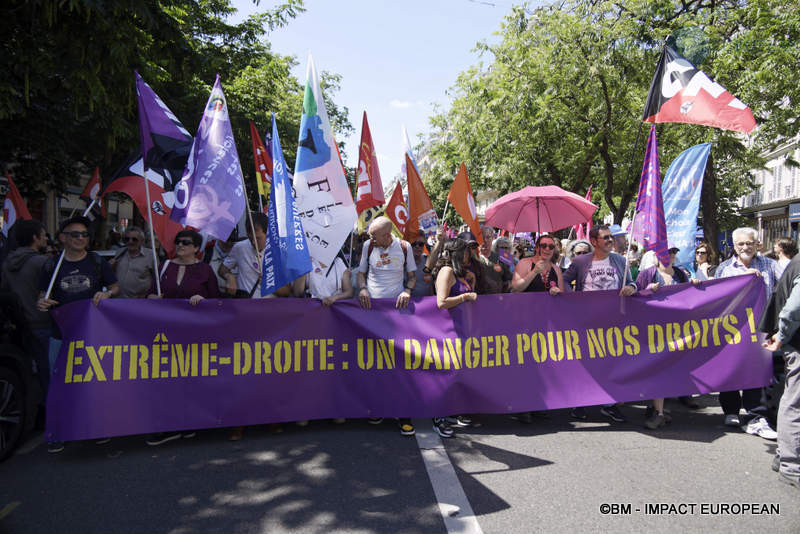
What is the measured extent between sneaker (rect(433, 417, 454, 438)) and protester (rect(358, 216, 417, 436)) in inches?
12.5

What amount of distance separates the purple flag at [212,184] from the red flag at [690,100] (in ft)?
14.7

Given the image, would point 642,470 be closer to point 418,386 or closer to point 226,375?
point 418,386

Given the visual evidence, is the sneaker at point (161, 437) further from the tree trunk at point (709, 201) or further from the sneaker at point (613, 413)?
the tree trunk at point (709, 201)

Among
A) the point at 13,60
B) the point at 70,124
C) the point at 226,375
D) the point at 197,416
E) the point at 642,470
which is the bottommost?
the point at 642,470

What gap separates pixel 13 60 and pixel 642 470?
7.68m

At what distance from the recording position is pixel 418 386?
4844 mm

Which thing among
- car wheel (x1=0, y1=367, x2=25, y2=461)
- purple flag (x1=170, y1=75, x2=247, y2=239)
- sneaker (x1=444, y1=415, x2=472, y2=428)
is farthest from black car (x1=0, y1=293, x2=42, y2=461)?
sneaker (x1=444, y1=415, x2=472, y2=428)

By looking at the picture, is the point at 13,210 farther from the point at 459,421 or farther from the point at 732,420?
the point at 732,420

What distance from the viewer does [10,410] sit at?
421 cm

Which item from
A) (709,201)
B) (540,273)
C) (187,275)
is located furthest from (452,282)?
(709,201)

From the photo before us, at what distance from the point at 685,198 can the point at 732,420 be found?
2.67 meters

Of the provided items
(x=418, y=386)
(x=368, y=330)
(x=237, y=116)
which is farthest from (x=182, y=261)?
(x=237, y=116)

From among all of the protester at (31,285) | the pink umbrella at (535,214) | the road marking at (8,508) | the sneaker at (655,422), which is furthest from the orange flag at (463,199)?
the road marking at (8,508)

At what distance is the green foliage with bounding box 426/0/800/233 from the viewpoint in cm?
1067
